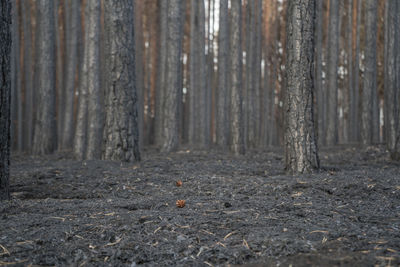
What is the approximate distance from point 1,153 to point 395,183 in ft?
14.5

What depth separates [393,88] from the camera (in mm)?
8219

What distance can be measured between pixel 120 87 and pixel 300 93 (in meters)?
3.18

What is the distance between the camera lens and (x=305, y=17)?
19.0 feet

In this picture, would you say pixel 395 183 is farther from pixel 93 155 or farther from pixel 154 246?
pixel 93 155

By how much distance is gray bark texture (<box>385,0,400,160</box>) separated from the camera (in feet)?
25.2

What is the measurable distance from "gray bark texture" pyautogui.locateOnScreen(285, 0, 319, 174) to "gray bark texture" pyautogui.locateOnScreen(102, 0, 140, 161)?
2823 mm

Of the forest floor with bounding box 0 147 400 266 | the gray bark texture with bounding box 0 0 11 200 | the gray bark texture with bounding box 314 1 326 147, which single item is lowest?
the forest floor with bounding box 0 147 400 266

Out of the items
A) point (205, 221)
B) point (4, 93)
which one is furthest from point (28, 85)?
point (205, 221)

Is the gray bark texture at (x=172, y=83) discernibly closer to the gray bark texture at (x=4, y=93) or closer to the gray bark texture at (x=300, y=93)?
the gray bark texture at (x=300, y=93)

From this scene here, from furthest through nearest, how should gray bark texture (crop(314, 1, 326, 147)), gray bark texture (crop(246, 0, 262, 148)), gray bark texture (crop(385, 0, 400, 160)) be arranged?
gray bark texture (crop(314, 1, 326, 147)) → gray bark texture (crop(246, 0, 262, 148)) → gray bark texture (crop(385, 0, 400, 160))

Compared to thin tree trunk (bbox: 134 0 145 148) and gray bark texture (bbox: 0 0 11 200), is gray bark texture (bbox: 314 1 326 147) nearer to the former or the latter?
thin tree trunk (bbox: 134 0 145 148)

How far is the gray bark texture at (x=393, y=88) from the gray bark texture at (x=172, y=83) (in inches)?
188

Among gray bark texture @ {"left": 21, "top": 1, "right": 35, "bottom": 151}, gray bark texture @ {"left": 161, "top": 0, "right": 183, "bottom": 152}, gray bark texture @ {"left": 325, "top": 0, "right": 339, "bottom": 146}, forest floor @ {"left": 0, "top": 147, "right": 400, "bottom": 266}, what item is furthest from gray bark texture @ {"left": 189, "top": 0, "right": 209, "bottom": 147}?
forest floor @ {"left": 0, "top": 147, "right": 400, "bottom": 266}

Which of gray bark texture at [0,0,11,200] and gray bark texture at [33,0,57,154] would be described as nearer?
gray bark texture at [0,0,11,200]
